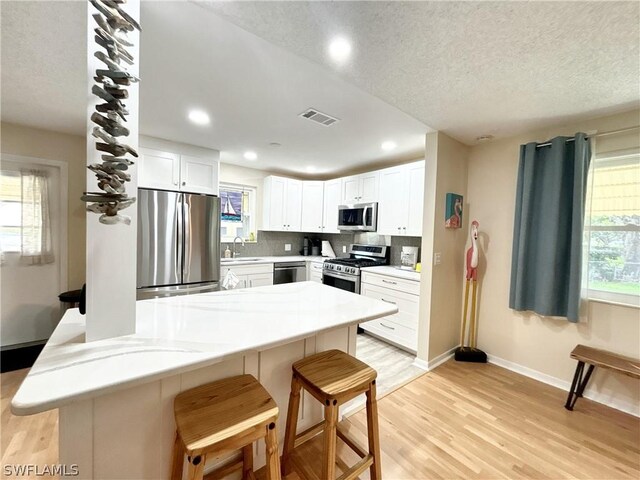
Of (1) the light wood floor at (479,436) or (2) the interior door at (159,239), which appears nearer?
(1) the light wood floor at (479,436)

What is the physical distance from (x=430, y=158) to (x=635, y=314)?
2087mm

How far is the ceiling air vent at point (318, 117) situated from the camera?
87.4 inches

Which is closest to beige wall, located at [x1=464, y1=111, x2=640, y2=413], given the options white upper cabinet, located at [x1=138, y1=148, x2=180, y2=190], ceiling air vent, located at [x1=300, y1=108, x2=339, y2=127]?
ceiling air vent, located at [x1=300, y1=108, x2=339, y2=127]

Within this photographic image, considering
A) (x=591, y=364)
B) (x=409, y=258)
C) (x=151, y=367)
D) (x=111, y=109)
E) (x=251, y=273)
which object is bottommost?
(x=591, y=364)

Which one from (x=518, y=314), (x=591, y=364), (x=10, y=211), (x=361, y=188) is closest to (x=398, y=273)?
(x=518, y=314)

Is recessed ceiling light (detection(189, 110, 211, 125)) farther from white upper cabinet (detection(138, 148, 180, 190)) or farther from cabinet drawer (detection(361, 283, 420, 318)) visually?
cabinet drawer (detection(361, 283, 420, 318))

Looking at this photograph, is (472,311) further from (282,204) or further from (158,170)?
(158,170)

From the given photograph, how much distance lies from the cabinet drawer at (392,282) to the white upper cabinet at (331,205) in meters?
1.15

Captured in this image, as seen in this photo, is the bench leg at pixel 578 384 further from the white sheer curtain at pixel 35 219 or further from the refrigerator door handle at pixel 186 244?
the white sheer curtain at pixel 35 219

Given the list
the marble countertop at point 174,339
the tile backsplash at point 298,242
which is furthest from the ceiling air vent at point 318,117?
the tile backsplash at point 298,242

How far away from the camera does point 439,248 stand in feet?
8.82

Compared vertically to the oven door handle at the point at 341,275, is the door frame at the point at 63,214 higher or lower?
higher

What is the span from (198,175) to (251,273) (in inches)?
58.0

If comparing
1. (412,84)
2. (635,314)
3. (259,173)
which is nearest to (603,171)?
(635,314)
